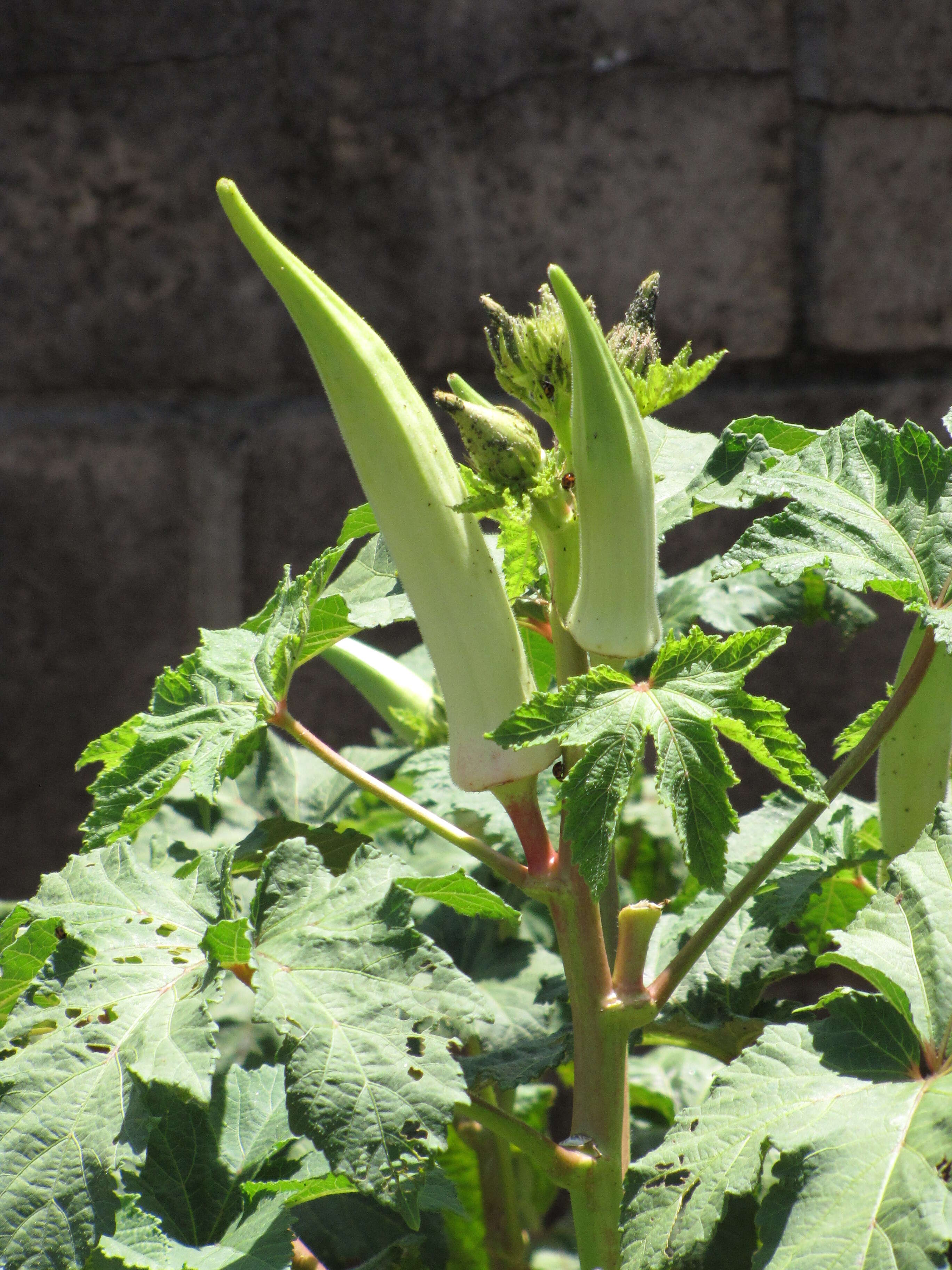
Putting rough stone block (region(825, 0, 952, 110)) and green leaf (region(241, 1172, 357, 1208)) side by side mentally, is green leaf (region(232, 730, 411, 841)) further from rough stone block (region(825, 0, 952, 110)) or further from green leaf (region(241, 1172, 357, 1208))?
rough stone block (region(825, 0, 952, 110))

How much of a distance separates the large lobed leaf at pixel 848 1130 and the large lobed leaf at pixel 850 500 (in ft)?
0.43

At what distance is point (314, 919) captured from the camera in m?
0.51

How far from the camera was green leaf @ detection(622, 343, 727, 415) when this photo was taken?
515mm

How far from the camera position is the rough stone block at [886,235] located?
4.32 feet

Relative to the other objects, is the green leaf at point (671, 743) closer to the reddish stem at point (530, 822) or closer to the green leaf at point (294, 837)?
the reddish stem at point (530, 822)

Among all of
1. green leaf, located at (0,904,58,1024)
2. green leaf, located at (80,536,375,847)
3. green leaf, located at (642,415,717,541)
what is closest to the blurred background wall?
green leaf, located at (642,415,717,541)

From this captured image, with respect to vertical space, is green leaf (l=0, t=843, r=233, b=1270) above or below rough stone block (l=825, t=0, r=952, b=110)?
below

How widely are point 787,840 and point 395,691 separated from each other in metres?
0.38

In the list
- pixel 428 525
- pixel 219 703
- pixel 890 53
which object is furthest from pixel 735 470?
pixel 890 53

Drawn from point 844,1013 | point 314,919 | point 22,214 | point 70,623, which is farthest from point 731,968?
point 22,214

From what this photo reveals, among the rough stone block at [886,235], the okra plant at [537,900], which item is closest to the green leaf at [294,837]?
the okra plant at [537,900]

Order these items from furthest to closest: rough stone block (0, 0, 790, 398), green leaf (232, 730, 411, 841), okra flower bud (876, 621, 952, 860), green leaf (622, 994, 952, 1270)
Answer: rough stone block (0, 0, 790, 398) → green leaf (232, 730, 411, 841) → okra flower bud (876, 621, 952, 860) → green leaf (622, 994, 952, 1270)

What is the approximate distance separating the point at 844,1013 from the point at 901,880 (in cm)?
7

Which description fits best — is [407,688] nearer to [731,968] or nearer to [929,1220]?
[731,968]
